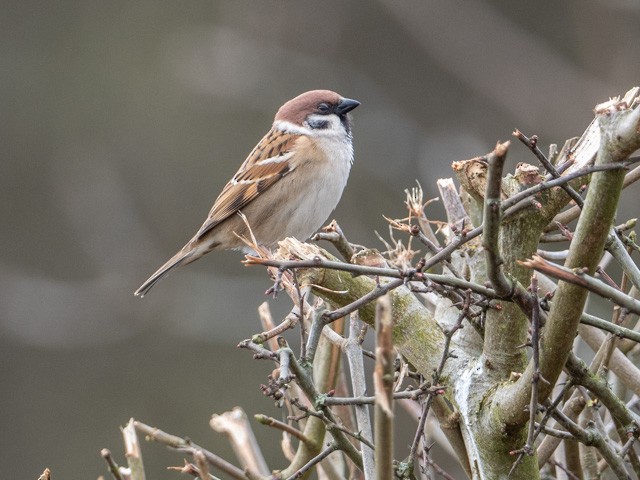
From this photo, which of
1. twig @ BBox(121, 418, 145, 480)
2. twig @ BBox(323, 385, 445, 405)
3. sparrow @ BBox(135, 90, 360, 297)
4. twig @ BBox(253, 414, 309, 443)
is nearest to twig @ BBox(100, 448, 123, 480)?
twig @ BBox(121, 418, 145, 480)

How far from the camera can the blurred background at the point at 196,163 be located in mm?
7223

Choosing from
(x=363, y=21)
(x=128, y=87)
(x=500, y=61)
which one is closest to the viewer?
(x=500, y=61)

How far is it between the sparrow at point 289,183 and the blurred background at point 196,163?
2533 millimetres

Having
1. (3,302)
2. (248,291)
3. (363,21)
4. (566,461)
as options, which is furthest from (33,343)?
(566,461)

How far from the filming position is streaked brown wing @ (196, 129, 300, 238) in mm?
3680

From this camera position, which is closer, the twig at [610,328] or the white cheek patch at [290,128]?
the twig at [610,328]

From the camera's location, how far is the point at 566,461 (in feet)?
5.87

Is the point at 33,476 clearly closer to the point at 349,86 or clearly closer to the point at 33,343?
the point at 33,343

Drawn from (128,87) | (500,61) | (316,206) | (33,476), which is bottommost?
(33,476)

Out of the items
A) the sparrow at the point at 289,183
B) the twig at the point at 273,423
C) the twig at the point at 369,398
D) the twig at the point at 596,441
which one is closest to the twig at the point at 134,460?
the twig at the point at 273,423

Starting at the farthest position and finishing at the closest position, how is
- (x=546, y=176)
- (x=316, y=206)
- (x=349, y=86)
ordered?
(x=349, y=86)
(x=316, y=206)
(x=546, y=176)

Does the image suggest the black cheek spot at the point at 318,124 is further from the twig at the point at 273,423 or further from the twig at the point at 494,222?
the twig at the point at 494,222

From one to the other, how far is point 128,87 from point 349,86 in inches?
101

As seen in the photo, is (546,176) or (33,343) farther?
(33,343)
